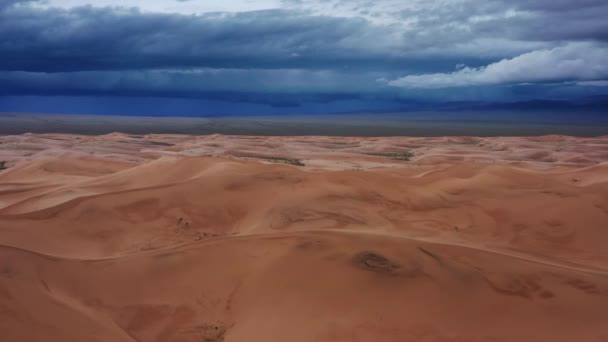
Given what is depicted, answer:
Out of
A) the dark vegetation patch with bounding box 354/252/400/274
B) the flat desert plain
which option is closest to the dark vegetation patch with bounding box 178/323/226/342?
the flat desert plain

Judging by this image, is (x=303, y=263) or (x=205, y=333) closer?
(x=205, y=333)

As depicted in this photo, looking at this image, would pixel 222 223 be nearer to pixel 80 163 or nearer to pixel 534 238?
pixel 534 238

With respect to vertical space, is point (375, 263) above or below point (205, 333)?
above

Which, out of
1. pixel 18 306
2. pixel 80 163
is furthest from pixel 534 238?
pixel 80 163

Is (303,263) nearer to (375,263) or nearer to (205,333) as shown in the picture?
(375,263)

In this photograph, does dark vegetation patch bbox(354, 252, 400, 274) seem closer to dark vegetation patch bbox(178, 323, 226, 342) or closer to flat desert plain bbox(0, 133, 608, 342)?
flat desert plain bbox(0, 133, 608, 342)

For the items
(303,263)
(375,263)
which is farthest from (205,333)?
(375,263)
